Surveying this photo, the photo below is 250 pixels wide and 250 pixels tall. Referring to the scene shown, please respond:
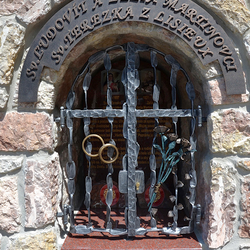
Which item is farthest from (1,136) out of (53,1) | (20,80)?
(53,1)

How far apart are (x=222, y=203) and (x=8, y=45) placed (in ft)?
5.26

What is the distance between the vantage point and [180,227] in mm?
1706

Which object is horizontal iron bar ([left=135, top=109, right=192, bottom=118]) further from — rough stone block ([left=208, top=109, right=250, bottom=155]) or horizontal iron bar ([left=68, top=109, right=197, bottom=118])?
rough stone block ([left=208, top=109, right=250, bottom=155])

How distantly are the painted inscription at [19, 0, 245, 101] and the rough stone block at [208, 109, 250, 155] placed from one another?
0.48ft

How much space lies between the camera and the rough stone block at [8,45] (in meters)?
1.42

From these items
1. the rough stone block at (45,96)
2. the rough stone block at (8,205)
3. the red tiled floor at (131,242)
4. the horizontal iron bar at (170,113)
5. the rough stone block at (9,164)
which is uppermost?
the rough stone block at (45,96)

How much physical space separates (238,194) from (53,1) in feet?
5.35

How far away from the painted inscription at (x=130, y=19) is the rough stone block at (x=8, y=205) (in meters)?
0.52

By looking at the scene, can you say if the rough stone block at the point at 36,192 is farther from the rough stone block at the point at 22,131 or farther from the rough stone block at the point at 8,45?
the rough stone block at the point at 8,45

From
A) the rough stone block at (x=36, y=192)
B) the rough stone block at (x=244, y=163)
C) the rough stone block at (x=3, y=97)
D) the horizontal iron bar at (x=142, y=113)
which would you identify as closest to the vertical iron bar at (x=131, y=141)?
the horizontal iron bar at (x=142, y=113)

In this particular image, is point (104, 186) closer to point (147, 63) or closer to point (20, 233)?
point (20, 233)

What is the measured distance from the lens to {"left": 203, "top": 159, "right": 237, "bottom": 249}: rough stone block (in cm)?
146

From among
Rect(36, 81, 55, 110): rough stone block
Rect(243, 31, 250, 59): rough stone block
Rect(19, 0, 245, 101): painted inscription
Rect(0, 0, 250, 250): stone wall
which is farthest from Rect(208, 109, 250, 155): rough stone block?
Rect(36, 81, 55, 110): rough stone block

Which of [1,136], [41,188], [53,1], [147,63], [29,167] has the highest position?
[53,1]
